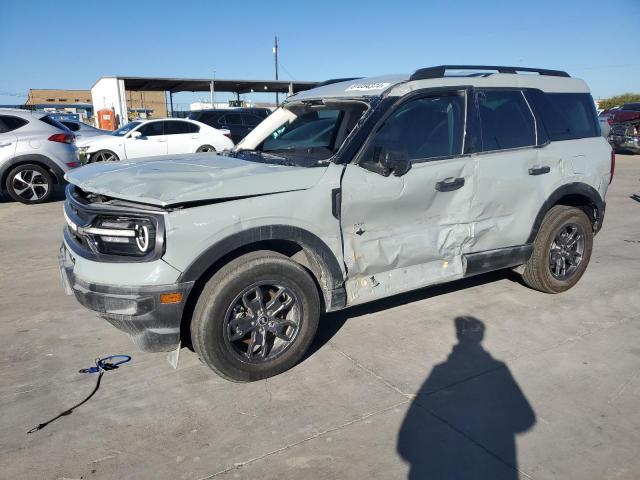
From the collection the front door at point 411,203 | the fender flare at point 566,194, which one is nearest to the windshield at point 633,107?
the fender flare at point 566,194

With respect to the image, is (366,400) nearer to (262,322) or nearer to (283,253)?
(262,322)

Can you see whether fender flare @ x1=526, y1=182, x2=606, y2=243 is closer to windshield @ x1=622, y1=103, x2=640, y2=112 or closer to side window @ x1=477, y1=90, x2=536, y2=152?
side window @ x1=477, y1=90, x2=536, y2=152

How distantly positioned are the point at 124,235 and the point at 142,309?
43 cm

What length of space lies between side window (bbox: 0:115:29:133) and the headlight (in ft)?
25.7

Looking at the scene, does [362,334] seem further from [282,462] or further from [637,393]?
[637,393]

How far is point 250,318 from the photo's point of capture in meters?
3.18

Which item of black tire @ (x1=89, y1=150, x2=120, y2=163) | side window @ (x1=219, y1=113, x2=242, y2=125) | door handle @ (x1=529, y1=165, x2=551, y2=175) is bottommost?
door handle @ (x1=529, y1=165, x2=551, y2=175)

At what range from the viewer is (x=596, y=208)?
4.84 m

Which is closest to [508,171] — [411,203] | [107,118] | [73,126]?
[411,203]

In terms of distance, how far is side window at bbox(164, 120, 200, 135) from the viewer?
46.4ft

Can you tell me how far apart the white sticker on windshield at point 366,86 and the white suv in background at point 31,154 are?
732cm

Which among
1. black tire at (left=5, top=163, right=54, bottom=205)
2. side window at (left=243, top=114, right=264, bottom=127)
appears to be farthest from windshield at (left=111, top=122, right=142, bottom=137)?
black tire at (left=5, top=163, right=54, bottom=205)

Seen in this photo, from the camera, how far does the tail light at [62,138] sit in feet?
30.7

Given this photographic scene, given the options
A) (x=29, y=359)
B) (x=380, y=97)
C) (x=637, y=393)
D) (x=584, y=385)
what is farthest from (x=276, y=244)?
(x=637, y=393)
